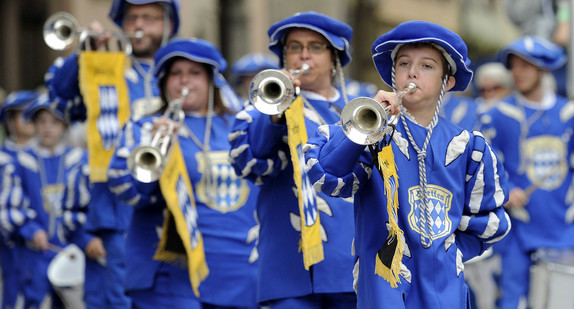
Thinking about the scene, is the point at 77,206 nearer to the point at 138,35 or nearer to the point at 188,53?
the point at 138,35

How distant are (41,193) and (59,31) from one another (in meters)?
2.67

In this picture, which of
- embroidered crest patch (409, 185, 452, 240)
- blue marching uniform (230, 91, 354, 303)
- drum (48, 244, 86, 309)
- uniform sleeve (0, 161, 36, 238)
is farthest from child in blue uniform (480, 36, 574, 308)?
embroidered crest patch (409, 185, 452, 240)

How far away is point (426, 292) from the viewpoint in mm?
4758

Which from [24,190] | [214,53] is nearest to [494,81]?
[24,190]

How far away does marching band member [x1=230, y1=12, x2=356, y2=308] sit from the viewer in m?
5.61

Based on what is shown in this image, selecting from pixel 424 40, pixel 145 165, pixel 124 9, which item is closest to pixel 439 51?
pixel 424 40

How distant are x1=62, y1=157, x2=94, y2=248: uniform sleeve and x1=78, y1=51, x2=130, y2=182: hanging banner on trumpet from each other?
3.52 feet

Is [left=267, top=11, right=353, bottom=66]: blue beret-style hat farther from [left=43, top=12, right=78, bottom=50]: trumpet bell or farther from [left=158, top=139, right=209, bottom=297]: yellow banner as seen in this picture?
[left=43, top=12, right=78, bottom=50]: trumpet bell

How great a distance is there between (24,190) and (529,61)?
4.48m

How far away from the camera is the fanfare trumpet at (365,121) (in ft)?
14.5

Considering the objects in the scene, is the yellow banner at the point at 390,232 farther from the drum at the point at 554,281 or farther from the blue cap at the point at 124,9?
the blue cap at the point at 124,9

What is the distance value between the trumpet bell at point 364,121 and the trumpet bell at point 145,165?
202 centimetres

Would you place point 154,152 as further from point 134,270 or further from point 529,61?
point 529,61

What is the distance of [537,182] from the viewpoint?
30.1ft
